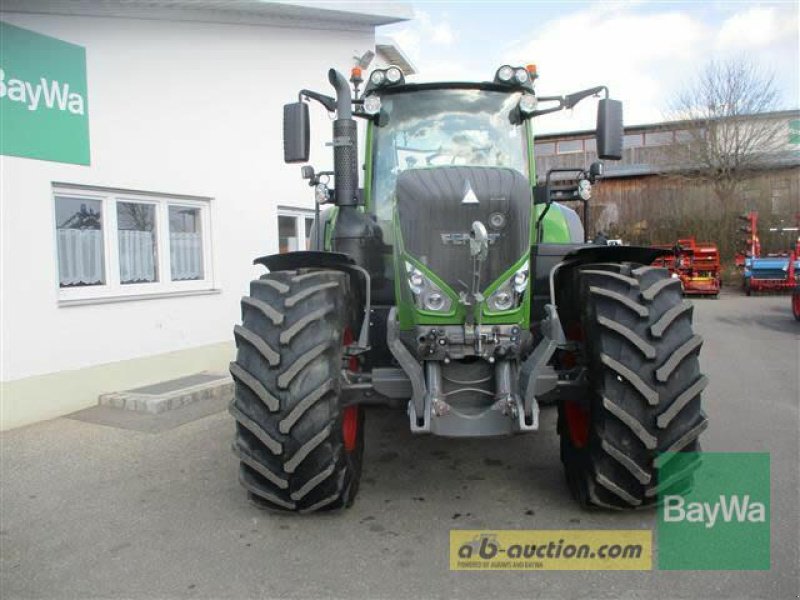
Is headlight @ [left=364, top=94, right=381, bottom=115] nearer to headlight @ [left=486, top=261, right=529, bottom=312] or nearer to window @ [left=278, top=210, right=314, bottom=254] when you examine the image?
headlight @ [left=486, top=261, right=529, bottom=312]

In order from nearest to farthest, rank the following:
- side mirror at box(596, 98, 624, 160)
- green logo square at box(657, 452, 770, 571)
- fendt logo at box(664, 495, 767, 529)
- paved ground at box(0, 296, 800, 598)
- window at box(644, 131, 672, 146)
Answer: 1. paved ground at box(0, 296, 800, 598)
2. green logo square at box(657, 452, 770, 571)
3. fendt logo at box(664, 495, 767, 529)
4. side mirror at box(596, 98, 624, 160)
5. window at box(644, 131, 672, 146)

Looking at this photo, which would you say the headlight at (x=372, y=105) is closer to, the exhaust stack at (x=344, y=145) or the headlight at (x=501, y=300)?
the exhaust stack at (x=344, y=145)

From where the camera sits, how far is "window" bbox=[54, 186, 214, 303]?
20.8 ft

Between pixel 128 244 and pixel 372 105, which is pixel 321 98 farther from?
pixel 128 244

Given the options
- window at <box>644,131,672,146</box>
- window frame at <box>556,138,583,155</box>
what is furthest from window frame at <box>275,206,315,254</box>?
window frame at <box>556,138,583,155</box>

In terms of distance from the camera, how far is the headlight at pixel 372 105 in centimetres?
442

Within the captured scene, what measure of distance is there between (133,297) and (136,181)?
4.03ft

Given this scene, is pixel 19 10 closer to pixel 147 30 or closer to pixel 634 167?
pixel 147 30

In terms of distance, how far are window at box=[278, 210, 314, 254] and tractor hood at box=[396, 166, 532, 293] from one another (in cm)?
579

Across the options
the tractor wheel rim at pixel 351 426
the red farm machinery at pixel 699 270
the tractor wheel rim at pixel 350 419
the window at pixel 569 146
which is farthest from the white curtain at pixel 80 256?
the window at pixel 569 146

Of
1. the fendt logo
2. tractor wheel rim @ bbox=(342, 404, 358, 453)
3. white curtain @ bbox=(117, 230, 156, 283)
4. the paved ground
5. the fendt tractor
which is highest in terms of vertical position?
white curtain @ bbox=(117, 230, 156, 283)

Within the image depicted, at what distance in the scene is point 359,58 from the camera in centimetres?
1001

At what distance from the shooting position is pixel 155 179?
7066mm

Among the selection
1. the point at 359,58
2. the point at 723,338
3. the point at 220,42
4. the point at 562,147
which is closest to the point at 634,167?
the point at 562,147
